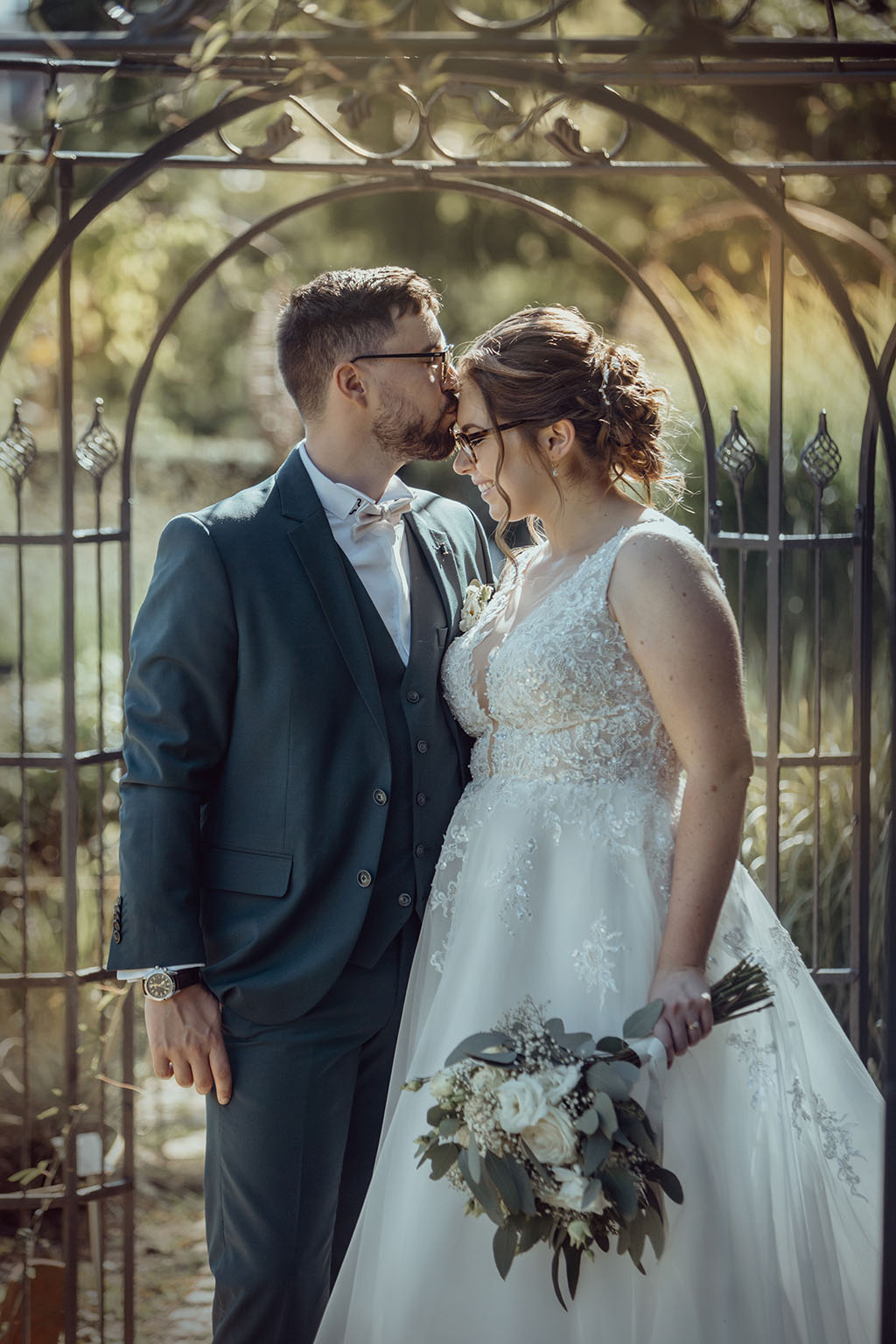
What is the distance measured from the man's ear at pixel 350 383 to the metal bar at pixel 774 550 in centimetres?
107

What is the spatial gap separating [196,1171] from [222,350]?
6680mm

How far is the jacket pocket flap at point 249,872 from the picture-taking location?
93.9 inches

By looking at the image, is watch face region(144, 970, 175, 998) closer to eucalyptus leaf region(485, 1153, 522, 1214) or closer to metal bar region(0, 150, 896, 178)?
eucalyptus leaf region(485, 1153, 522, 1214)

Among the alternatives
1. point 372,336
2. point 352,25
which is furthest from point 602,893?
point 352,25

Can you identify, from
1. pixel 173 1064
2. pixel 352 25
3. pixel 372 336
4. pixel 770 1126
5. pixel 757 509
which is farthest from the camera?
pixel 757 509

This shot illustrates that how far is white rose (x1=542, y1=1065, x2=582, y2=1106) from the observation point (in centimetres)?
186

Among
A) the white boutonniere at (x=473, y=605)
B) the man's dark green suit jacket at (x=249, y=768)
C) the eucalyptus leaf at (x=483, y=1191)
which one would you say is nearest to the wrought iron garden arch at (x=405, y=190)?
the man's dark green suit jacket at (x=249, y=768)

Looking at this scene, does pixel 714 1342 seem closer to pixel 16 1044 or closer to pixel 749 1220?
pixel 749 1220

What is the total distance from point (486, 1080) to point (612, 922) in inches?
17.3

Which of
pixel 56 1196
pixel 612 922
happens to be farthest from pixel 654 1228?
pixel 56 1196

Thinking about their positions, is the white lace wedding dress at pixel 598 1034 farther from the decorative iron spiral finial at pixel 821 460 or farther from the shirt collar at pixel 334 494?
the decorative iron spiral finial at pixel 821 460

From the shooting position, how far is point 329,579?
8.11 ft

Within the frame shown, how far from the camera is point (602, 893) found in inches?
88.4

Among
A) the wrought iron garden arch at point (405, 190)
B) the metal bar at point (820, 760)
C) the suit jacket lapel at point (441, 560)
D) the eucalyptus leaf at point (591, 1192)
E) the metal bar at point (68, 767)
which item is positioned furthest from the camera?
the metal bar at point (820, 760)
